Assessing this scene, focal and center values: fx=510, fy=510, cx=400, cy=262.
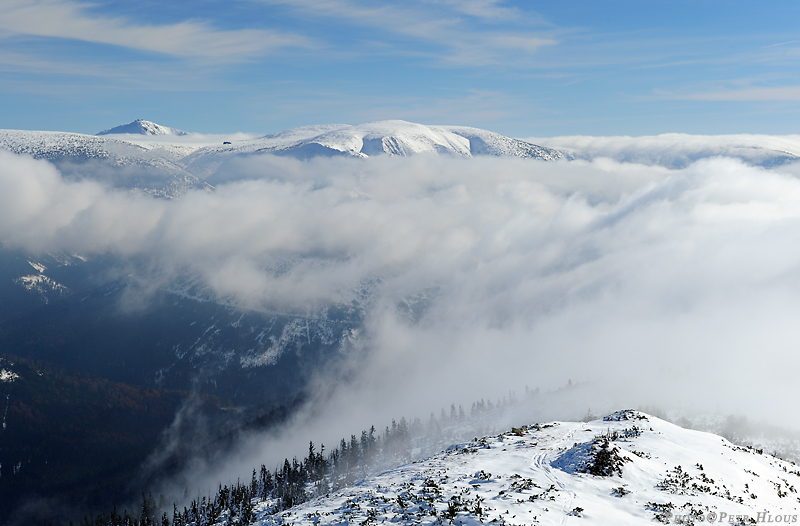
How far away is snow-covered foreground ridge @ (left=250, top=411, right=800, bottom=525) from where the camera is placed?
56594 millimetres

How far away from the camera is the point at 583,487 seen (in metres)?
64.1

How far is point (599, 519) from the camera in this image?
54594mm

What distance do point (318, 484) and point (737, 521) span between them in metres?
154

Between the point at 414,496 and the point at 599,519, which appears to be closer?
the point at 599,519

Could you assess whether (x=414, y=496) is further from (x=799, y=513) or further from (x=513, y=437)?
(x=799, y=513)

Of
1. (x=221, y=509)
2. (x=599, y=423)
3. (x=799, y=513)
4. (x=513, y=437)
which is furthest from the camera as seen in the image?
(x=221, y=509)

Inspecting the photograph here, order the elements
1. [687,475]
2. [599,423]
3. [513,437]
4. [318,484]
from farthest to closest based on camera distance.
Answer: [318,484], [599,423], [513,437], [687,475]

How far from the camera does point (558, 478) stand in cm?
6781

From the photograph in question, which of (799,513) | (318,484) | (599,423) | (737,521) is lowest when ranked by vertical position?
(318,484)

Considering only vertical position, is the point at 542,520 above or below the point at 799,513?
above

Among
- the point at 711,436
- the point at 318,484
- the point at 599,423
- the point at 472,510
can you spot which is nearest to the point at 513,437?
the point at 599,423

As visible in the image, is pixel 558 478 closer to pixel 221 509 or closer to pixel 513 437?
pixel 513 437

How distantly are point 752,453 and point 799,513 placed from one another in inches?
1036

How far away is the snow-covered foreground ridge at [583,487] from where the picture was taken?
56.6 metres
